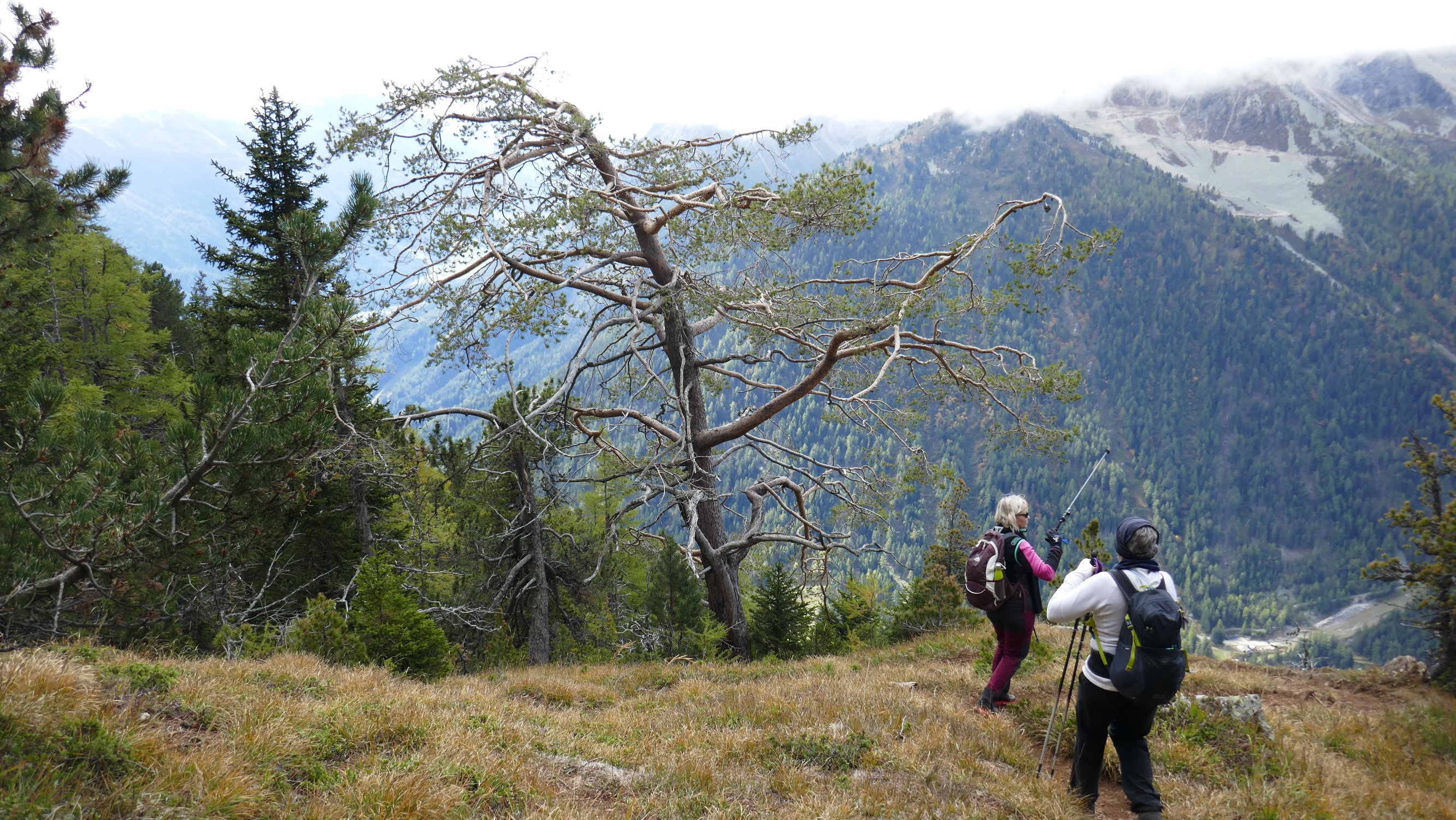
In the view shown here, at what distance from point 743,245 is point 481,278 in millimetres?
3607

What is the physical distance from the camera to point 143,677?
442 cm

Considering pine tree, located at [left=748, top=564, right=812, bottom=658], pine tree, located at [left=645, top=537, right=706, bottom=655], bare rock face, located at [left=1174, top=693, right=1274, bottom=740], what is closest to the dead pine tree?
bare rock face, located at [left=1174, top=693, right=1274, bottom=740]

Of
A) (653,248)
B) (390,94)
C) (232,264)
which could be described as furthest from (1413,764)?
(232,264)

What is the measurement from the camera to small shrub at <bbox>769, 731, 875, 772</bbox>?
4902mm

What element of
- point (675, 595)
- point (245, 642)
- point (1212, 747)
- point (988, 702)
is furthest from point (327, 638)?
point (675, 595)

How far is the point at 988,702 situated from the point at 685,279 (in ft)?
21.0

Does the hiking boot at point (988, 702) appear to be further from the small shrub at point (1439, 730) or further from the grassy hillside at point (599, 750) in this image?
the small shrub at point (1439, 730)

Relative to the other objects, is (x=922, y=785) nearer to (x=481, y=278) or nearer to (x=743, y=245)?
(x=743, y=245)

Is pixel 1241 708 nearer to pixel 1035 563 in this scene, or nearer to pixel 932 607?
pixel 1035 563

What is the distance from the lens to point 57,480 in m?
3.88

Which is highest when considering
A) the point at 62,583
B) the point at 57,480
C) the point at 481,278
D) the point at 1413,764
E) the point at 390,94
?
the point at 390,94

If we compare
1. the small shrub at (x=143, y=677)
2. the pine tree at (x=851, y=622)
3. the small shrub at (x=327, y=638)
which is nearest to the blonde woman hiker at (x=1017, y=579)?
the small shrub at (x=143, y=677)

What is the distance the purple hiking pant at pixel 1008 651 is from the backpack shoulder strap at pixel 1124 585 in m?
1.78

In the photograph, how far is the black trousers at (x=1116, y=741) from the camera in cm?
439
